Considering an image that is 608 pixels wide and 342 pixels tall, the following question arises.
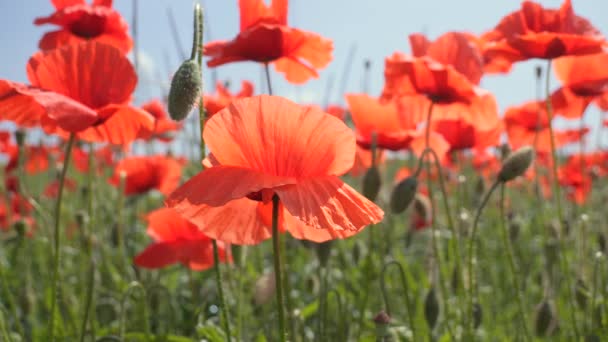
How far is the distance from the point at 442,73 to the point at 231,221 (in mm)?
1098

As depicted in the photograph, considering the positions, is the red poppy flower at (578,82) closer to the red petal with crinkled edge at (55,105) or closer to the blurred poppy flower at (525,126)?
the blurred poppy flower at (525,126)

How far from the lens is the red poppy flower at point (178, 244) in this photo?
2.47m

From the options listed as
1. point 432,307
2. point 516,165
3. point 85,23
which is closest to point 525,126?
point 432,307

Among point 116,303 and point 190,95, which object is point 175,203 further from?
point 116,303

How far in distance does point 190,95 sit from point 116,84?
472 millimetres

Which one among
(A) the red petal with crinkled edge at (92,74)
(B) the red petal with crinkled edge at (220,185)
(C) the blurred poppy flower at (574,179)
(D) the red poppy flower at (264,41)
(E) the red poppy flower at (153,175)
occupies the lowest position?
(C) the blurred poppy flower at (574,179)

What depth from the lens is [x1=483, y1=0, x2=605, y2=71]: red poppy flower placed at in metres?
2.07

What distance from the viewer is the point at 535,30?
2.22 metres

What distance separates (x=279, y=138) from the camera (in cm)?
122

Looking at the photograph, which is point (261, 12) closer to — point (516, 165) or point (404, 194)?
point (404, 194)

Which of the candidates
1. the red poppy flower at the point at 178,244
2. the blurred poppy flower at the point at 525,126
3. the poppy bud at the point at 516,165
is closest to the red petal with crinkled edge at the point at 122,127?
the red poppy flower at the point at 178,244

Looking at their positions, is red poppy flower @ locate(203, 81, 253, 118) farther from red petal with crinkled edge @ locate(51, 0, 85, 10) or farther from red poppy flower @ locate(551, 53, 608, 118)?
red poppy flower @ locate(551, 53, 608, 118)

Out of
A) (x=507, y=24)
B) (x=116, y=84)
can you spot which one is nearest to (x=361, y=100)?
(x=507, y=24)

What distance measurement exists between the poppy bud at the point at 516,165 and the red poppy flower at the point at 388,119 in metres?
0.55
